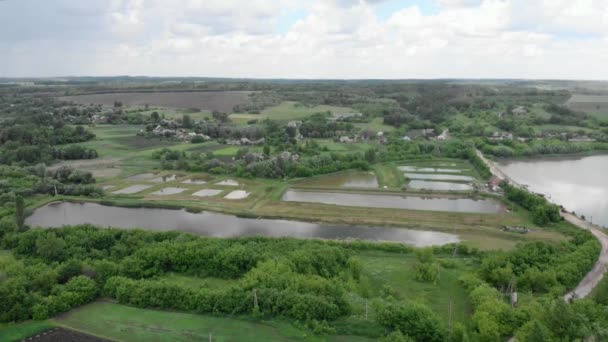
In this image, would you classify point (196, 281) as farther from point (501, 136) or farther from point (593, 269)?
point (501, 136)

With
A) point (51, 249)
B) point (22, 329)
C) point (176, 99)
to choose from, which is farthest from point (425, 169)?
point (176, 99)

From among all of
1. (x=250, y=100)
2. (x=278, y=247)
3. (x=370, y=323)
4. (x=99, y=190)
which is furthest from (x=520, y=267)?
(x=250, y=100)

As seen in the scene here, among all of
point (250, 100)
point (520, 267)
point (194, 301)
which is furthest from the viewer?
point (250, 100)

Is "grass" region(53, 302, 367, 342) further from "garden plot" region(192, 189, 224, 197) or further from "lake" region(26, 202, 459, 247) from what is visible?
"garden plot" region(192, 189, 224, 197)

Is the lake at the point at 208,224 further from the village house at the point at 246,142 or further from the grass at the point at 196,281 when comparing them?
the village house at the point at 246,142

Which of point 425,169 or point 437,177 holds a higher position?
point 425,169

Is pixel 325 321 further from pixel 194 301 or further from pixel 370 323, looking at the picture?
pixel 194 301

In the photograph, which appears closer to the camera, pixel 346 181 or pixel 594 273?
pixel 594 273
